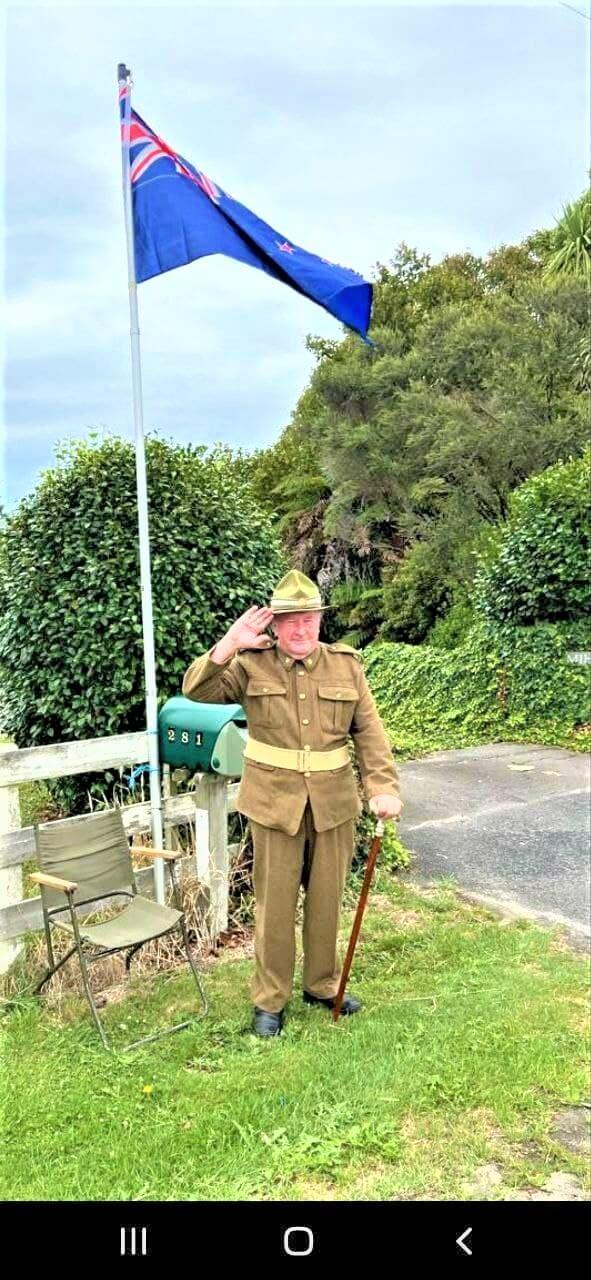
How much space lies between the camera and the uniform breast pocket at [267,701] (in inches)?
132

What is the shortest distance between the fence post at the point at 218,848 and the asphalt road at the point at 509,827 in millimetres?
1664

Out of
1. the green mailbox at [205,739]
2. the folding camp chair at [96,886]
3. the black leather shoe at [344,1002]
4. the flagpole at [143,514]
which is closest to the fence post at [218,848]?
the green mailbox at [205,739]

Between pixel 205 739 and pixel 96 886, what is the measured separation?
87cm

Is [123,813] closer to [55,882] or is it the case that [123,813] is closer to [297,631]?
[55,882]

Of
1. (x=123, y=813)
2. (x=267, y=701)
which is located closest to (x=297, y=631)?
(x=267, y=701)

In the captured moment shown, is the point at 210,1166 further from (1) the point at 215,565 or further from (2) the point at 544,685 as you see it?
(2) the point at 544,685

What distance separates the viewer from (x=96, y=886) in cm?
396

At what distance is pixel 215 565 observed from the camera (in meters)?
5.63

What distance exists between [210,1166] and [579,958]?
2484 mm

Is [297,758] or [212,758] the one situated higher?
[297,758]

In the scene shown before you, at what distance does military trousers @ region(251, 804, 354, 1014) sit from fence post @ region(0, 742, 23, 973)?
1155 millimetres

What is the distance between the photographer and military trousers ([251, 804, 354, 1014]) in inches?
138

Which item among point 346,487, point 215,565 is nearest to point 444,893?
point 215,565
